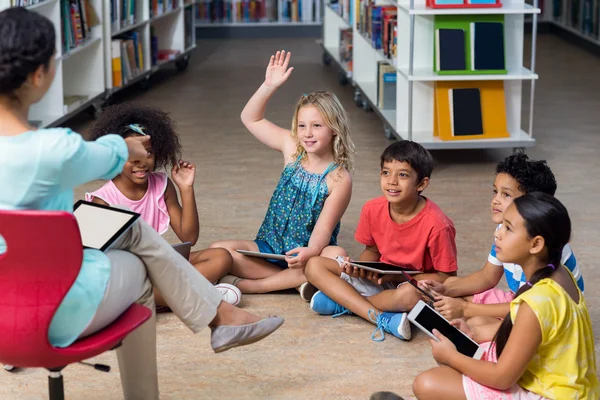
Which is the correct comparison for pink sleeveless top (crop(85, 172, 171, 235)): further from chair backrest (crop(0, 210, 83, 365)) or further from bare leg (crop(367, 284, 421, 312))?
chair backrest (crop(0, 210, 83, 365))

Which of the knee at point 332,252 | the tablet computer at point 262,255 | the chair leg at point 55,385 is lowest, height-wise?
the tablet computer at point 262,255

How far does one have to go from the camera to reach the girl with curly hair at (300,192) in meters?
3.05

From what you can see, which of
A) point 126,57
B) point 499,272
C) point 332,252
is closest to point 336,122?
point 332,252

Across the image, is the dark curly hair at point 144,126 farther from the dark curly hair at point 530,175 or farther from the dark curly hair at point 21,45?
the dark curly hair at point 21,45

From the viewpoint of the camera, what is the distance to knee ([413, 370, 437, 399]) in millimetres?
2152

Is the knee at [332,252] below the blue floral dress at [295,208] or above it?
below

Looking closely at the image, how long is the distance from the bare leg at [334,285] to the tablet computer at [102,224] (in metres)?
0.99

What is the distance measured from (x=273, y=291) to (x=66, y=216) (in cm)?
157

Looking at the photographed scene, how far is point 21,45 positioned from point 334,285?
1.45 meters

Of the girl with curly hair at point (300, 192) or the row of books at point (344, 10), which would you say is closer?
the girl with curly hair at point (300, 192)

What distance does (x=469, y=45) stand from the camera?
4699 millimetres

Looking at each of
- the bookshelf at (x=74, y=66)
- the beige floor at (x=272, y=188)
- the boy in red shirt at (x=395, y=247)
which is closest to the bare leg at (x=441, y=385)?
the beige floor at (x=272, y=188)

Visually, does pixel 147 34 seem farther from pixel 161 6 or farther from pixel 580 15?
pixel 580 15

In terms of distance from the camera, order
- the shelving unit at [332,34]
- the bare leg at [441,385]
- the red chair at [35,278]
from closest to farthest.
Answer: the red chair at [35,278] < the bare leg at [441,385] < the shelving unit at [332,34]
